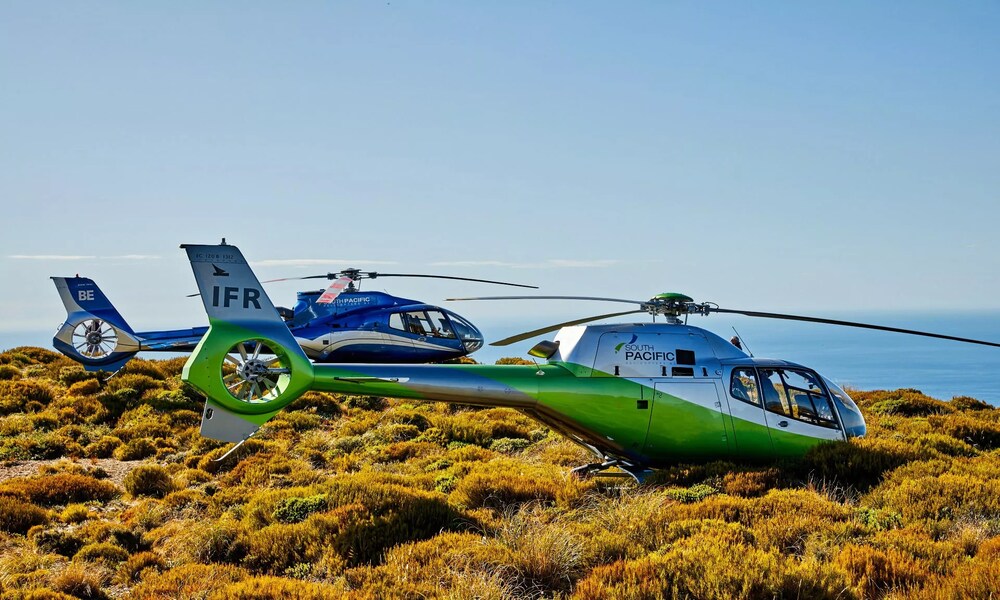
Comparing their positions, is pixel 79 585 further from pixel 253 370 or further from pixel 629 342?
pixel 629 342

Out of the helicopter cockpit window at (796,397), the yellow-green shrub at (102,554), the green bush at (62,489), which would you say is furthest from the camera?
the green bush at (62,489)

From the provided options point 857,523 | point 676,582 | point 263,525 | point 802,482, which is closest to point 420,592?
point 676,582

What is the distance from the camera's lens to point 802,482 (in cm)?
1100

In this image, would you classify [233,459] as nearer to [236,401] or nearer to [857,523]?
[236,401]

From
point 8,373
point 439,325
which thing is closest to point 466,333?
point 439,325

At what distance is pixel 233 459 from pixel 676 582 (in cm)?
1165

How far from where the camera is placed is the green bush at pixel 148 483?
1409 cm

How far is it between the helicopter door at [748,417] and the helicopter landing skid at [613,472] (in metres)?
1.63

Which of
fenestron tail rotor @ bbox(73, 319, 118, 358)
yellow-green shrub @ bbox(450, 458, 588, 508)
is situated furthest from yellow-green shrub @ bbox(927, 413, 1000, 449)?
fenestron tail rotor @ bbox(73, 319, 118, 358)

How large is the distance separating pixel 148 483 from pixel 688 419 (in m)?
10.4

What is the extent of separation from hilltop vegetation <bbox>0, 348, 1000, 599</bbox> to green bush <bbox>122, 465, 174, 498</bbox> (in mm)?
36

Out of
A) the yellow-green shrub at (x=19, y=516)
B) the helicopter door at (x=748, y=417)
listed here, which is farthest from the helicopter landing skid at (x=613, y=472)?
the yellow-green shrub at (x=19, y=516)

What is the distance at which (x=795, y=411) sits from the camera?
11898 millimetres

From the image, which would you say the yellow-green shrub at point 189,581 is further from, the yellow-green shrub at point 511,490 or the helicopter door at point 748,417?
the helicopter door at point 748,417
